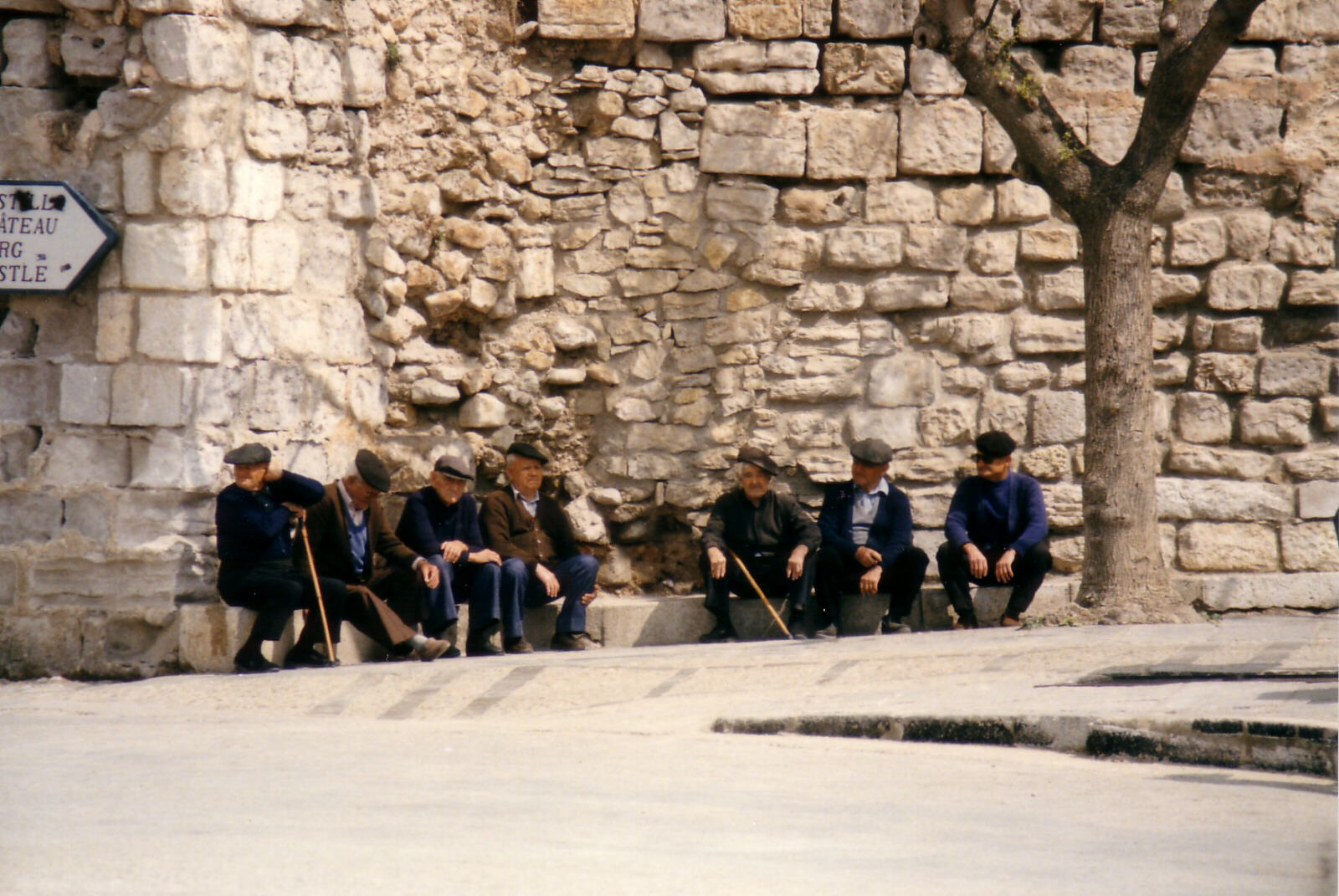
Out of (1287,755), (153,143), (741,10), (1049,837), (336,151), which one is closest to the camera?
(1049,837)

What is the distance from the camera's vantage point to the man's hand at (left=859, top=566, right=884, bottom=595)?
27.8 ft

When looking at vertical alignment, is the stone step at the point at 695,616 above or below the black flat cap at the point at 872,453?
below

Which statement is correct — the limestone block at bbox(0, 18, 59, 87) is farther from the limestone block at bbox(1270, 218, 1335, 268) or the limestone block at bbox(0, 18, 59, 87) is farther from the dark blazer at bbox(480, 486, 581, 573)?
the limestone block at bbox(1270, 218, 1335, 268)

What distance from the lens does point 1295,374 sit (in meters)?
9.16

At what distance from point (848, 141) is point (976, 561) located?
98.5 inches

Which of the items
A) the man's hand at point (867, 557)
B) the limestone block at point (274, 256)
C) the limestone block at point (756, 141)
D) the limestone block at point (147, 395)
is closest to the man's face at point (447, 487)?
the limestone block at point (274, 256)

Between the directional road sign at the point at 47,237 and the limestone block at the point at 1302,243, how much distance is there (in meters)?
6.28

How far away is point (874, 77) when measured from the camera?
357 inches

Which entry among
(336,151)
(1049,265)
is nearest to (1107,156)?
(1049,265)

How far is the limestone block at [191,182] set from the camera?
7.58 m

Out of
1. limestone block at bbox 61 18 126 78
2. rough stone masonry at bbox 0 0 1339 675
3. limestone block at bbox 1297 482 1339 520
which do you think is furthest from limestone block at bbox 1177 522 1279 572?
limestone block at bbox 61 18 126 78

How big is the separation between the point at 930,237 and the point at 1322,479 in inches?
102

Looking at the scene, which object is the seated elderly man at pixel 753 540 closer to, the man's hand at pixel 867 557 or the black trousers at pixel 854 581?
the black trousers at pixel 854 581

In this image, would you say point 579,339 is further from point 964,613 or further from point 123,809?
point 123,809
